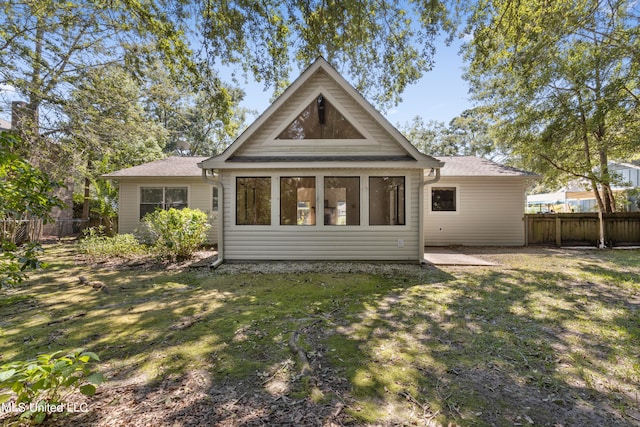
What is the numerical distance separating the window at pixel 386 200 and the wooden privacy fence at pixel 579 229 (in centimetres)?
730

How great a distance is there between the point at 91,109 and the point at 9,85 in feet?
5.99

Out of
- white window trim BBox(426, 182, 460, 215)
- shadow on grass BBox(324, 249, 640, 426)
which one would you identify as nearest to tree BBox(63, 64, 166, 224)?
shadow on grass BBox(324, 249, 640, 426)

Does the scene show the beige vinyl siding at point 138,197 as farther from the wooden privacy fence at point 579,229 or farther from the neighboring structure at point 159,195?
the wooden privacy fence at point 579,229

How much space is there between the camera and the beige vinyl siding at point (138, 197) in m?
11.7

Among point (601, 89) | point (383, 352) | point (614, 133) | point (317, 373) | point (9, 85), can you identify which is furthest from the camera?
point (614, 133)

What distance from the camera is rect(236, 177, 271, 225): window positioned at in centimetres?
803

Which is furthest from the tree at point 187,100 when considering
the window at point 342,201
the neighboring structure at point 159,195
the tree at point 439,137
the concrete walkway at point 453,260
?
the tree at point 439,137

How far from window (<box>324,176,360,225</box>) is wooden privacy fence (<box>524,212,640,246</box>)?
8.39 m

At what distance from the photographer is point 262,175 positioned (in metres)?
7.99

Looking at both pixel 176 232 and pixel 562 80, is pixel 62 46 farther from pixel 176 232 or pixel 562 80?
pixel 562 80

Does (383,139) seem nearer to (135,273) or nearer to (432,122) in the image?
(135,273)

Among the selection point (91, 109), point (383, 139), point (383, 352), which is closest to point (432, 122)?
point (383, 139)

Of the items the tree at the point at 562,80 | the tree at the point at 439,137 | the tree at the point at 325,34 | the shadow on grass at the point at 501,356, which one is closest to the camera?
the shadow on grass at the point at 501,356

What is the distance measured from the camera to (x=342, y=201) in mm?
8078
